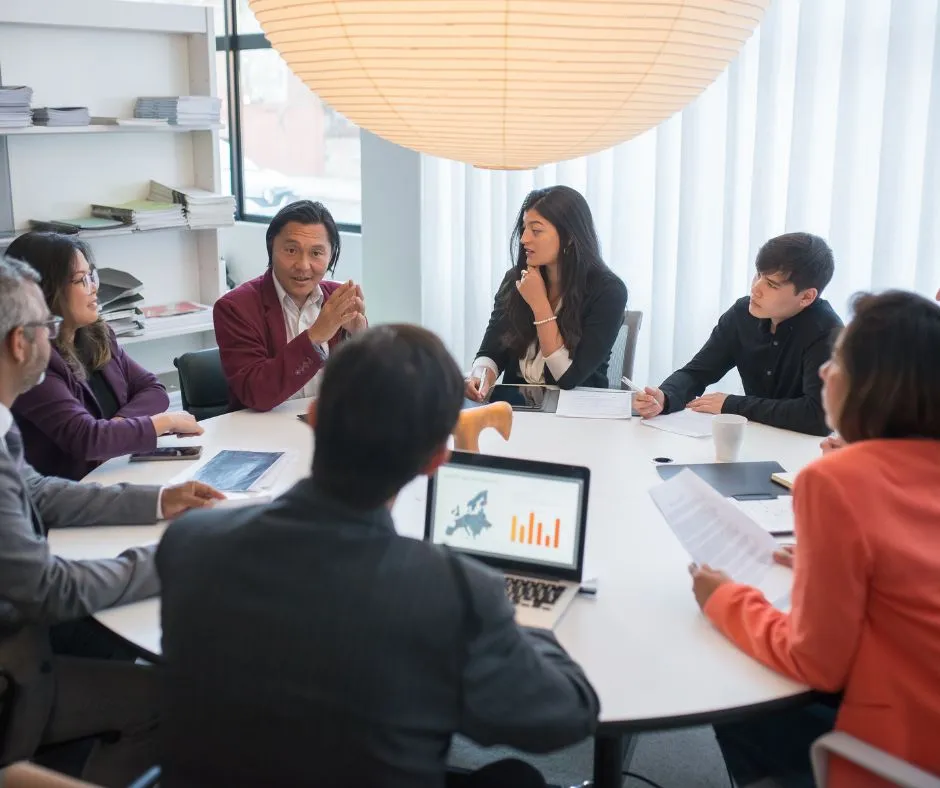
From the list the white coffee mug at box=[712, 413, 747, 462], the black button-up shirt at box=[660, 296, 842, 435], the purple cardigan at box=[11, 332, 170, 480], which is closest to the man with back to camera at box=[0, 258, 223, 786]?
the purple cardigan at box=[11, 332, 170, 480]

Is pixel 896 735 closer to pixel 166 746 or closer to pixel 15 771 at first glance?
pixel 166 746

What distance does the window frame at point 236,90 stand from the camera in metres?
5.16

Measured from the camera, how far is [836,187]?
10.6 ft

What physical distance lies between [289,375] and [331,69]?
1.24 m

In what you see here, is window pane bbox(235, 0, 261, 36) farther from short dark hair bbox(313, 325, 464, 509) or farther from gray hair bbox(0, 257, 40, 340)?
short dark hair bbox(313, 325, 464, 509)

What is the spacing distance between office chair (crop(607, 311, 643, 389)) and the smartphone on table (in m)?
1.35

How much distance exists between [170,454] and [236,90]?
11.5ft

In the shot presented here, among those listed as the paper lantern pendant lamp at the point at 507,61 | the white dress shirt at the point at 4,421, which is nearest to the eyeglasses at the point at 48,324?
the white dress shirt at the point at 4,421

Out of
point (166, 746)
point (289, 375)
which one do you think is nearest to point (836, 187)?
point (289, 375)

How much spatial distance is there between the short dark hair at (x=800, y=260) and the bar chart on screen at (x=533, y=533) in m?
1.27

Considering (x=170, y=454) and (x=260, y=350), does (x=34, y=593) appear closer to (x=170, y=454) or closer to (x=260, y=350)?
(x=170, y=454)

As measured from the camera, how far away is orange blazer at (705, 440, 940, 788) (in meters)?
1.36

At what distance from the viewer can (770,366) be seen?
108 inches

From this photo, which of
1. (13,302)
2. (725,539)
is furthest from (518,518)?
(13,302)
